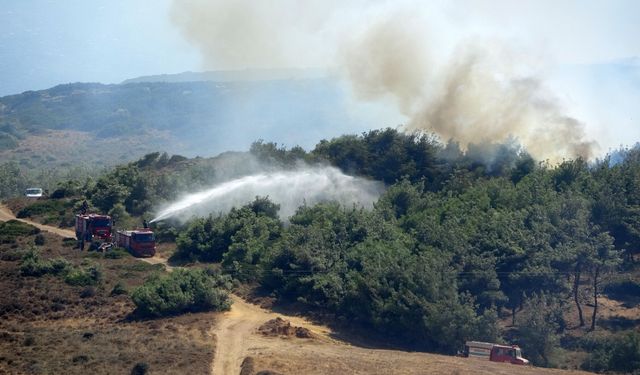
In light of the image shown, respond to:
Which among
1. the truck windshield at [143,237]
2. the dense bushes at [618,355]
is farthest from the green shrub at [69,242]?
the dense bushes at [618,355]

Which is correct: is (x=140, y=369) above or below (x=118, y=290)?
below

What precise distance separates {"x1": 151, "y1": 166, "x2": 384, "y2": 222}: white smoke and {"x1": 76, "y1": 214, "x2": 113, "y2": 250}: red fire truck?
17.3ft

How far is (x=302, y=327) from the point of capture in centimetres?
4000

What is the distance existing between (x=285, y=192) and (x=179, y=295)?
75.7ft

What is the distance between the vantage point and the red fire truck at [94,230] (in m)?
58.1

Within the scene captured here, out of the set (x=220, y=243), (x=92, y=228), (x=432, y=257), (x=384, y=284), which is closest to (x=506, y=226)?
(x=432, y=257)

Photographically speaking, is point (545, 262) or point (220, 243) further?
point (220, 243)

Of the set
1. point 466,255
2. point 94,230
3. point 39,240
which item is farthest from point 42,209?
point 466,255

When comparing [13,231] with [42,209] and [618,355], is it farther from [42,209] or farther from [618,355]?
[618,355]

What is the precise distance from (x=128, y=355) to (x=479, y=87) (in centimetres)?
4714

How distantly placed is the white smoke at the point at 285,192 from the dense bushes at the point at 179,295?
→ 17467 millimetres

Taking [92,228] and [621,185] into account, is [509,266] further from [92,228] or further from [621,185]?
[92,228]

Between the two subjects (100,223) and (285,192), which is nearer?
(100,223)

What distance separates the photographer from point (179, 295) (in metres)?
42.1
